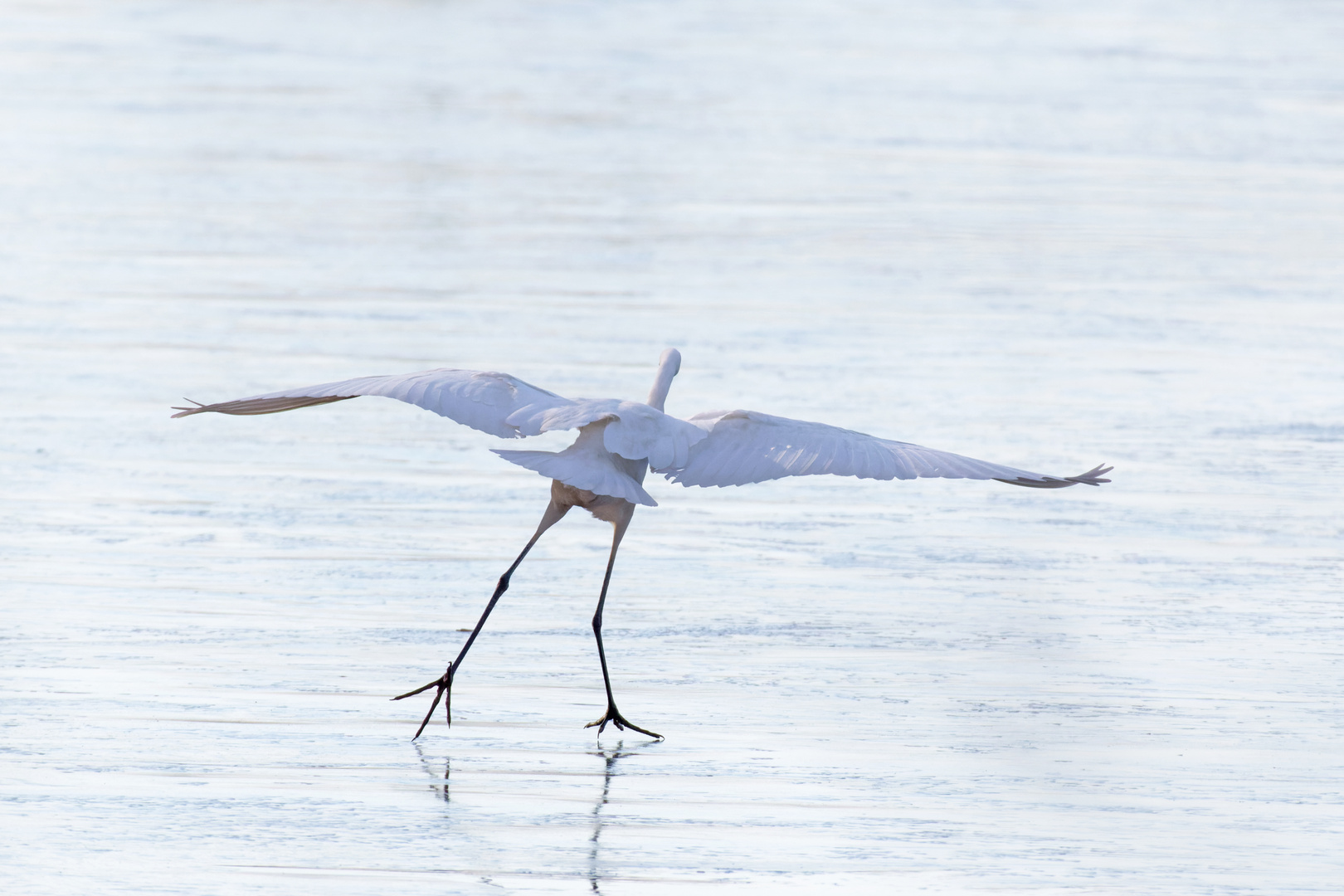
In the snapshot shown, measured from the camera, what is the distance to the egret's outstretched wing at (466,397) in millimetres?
6875

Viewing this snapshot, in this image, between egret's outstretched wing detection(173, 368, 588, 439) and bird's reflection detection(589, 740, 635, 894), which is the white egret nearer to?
egret's outstretched wing detection(173, 368, 588, 439)

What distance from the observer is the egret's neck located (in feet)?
25.8

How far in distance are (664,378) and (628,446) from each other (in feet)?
3.77

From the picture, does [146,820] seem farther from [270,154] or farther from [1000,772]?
[270,154]

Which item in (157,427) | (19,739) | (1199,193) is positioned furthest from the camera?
(1199,193)

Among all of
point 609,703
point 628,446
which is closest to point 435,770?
point 609,703

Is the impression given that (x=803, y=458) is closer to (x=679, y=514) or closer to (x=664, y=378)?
(x=664, y=378)

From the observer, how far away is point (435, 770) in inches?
252

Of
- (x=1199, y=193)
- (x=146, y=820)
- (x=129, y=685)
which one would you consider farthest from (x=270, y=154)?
(x=146, y=820)

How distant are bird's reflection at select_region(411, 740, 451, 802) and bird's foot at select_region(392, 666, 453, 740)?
99 millimetres

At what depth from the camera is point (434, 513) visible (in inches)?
374

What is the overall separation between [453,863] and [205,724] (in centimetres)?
135

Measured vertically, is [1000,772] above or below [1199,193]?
below

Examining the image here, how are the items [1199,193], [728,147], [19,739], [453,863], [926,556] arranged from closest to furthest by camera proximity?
[453,863] → [19,739] → [926,556] → [1199,193] → [728,147]
